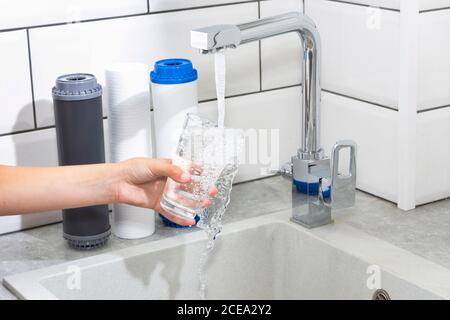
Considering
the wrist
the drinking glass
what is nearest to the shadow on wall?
the wrist

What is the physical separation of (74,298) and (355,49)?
1.97 ft

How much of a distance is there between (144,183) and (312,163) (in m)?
0.26

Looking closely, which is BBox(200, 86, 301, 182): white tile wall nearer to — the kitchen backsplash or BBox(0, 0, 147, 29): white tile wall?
the kitchen backsplash

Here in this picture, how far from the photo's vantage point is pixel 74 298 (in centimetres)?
118

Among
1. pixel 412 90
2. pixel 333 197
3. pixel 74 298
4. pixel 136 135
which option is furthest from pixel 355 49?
pixel 74 298

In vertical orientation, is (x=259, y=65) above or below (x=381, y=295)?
above

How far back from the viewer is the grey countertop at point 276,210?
122 centimetres

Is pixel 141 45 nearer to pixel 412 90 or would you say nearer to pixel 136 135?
pixel 136 135

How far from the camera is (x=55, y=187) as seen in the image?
114 centimetres

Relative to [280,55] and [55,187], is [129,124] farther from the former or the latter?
[280,55]

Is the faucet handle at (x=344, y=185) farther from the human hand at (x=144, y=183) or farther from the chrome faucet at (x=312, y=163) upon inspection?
the human hand at (x=144, y=183)

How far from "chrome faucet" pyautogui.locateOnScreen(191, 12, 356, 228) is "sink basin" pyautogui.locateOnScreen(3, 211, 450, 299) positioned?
3cm

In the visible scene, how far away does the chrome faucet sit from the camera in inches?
48.5

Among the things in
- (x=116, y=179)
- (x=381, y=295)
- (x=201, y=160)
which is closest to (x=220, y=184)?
(x=201, y=160)
